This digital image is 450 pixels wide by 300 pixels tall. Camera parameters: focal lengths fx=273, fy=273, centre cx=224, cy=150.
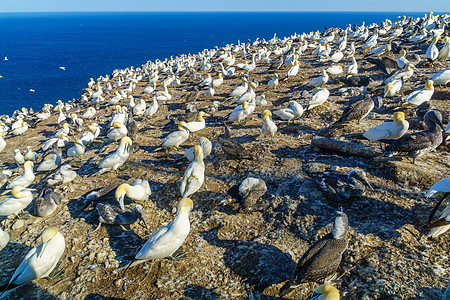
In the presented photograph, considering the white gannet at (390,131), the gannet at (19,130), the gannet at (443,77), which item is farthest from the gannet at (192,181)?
the gannet at (19,130)

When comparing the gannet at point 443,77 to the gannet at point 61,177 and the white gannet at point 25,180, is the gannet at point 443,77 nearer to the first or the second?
the gannet at point 61,177

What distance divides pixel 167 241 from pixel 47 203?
5.02 m

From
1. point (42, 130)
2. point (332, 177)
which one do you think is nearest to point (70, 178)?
point (332, 177)

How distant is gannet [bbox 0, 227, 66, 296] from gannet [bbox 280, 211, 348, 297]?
200 inches

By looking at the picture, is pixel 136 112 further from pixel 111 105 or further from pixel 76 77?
pixel 76 77

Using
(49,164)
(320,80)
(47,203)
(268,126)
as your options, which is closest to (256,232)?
(268,126)

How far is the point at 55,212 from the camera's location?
863 cm

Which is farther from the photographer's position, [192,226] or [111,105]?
[111,105]

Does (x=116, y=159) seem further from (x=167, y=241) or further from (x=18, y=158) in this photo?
(x=18, y=158)

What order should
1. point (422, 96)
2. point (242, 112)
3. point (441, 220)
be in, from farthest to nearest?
point (242, 112)
point (422, 96)
point (441, 220)

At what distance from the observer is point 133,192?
789 cm

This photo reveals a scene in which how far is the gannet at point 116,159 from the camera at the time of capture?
10.1m

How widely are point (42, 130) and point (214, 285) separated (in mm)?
21164

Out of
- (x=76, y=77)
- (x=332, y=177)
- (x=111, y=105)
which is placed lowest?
(x=76, y=77)
